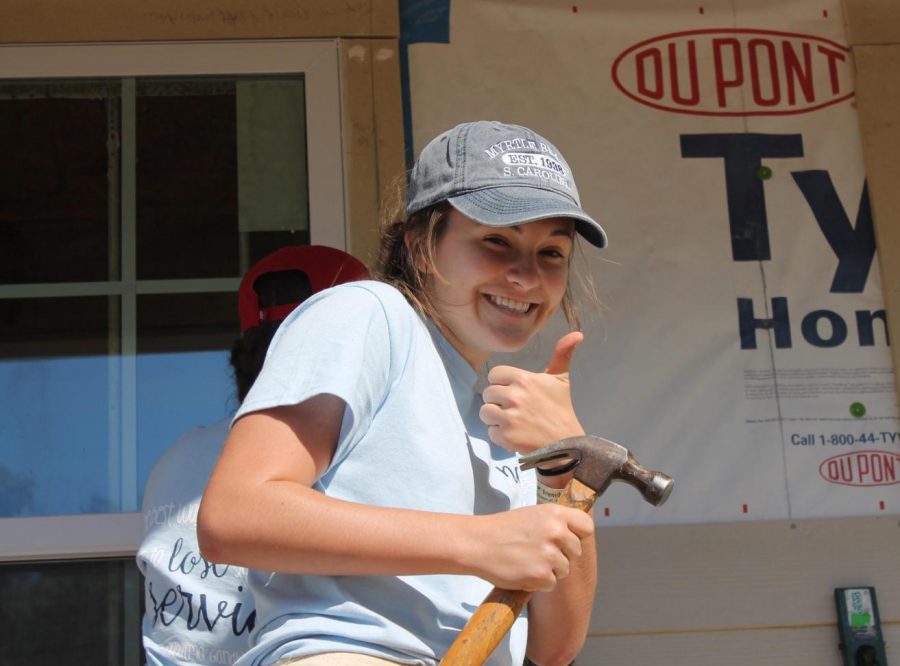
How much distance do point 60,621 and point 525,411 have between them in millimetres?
2116

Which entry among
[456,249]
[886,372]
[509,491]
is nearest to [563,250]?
[456,249]

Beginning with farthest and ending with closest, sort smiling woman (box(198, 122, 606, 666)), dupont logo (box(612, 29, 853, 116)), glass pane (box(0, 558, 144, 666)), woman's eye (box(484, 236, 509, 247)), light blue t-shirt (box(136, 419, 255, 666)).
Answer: dupont logo (box(612, 29, 853, 116)) → glass pane (box(0, 558, 144, 666)) → light blue t-shirt (box(136, 419, 255, 666)) → woman's eye (box(484, 236, 509, 247)) → smiling woman (box(198, 122, 606, 666))

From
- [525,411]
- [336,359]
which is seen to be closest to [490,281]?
[525,411]

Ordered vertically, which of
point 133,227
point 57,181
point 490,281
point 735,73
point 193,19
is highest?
point 193,19

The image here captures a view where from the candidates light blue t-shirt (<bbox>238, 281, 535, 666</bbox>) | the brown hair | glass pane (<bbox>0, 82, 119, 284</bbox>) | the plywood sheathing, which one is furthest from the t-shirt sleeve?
the plywood sheathing

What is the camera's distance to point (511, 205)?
63.6 inches

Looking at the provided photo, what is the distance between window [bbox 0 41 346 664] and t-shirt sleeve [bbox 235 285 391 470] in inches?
75.9

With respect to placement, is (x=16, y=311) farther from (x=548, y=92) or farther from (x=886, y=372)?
(x=886, y=372)

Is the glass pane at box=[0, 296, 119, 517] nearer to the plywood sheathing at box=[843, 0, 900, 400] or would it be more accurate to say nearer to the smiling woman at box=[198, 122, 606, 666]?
the smiling woman at box=[198, 122, 606, 666]

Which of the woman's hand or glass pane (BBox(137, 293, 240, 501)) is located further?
glass pane (BBox(137, 293, 240, 501))

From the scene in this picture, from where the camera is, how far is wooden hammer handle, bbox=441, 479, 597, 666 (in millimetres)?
1388

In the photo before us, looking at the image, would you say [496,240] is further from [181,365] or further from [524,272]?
[181,365]

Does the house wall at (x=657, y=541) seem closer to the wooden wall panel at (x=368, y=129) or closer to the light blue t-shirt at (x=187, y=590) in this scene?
the wooden wall panel at (x=368, y=129)

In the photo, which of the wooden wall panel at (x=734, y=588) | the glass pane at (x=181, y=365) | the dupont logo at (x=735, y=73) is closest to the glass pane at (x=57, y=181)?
the glass pane at (x=181, y=365)
